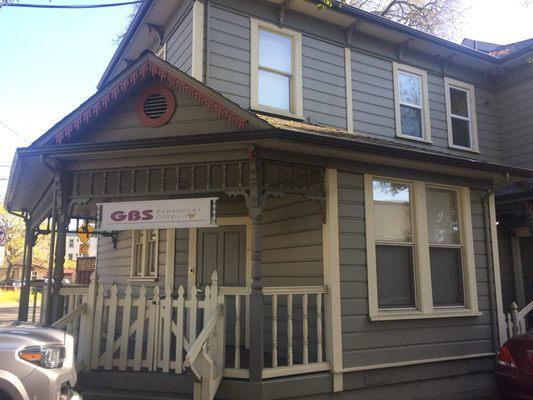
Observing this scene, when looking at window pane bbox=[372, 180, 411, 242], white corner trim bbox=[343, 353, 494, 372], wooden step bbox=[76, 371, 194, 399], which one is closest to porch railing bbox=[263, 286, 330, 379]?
white corner trim bbox=[343, 353, 494, 372]

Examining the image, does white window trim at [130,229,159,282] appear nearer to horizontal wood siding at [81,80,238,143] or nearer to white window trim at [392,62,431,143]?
horizontal wood siding at [81,80,238,143]

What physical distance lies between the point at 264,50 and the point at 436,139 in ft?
13.4

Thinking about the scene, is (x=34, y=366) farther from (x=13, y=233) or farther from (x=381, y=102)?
(x=13, y=233)

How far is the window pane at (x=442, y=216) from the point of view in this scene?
24.3 ft

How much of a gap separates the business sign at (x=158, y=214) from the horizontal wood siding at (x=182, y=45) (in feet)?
8.62

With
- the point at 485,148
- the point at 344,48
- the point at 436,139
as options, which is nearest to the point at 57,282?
the point at 344,48

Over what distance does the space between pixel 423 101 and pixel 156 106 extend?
5.79 metres

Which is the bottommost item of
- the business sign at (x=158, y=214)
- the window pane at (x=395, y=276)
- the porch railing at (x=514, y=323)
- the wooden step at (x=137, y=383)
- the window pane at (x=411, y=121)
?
the wooden step at (x=137, y=383)

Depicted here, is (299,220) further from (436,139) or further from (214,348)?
(436,139)

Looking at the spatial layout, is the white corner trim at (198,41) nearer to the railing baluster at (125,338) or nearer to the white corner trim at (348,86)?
the white corner trim at (348,86)

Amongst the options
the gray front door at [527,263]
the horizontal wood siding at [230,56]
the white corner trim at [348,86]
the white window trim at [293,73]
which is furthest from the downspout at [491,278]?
the horizontal wood siding at [230,56]

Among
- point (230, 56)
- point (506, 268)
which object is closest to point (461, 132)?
point (506, 268)

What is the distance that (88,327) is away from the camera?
576 cm

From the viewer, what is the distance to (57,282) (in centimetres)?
598
